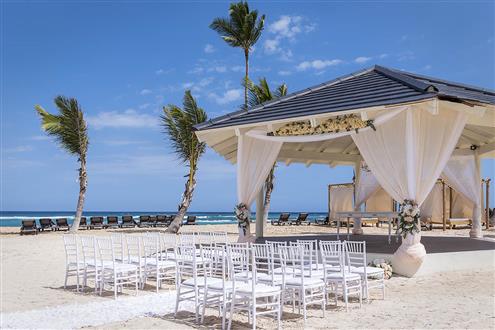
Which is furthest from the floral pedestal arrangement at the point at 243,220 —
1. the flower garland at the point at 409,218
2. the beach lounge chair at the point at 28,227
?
the beach lounge chair at the point at 28,227

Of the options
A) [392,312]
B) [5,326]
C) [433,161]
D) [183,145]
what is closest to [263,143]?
[433,161]

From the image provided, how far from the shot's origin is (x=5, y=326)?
6.11m

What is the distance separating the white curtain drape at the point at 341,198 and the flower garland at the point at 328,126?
16256mm

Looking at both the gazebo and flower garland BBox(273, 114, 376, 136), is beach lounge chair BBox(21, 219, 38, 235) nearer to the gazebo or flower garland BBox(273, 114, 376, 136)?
the gazebo

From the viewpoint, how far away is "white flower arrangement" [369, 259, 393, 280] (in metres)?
9.83

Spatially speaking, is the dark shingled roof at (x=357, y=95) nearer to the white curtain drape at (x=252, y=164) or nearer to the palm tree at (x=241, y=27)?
the white curtain drape at (x=252, y=164)

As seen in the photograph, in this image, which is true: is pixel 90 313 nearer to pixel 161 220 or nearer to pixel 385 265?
pixel 385 265

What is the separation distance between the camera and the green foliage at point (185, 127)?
22.0 meters

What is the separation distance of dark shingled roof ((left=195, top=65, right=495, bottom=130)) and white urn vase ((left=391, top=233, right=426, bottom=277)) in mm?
2590

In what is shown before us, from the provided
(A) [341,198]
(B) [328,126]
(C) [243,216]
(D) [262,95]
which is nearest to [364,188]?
(C) [243,216]

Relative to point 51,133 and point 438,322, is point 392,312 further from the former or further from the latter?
point 51,133

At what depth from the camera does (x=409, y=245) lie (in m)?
10.0

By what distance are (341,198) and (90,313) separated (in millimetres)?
22562

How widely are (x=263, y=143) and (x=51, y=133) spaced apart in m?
13.3
